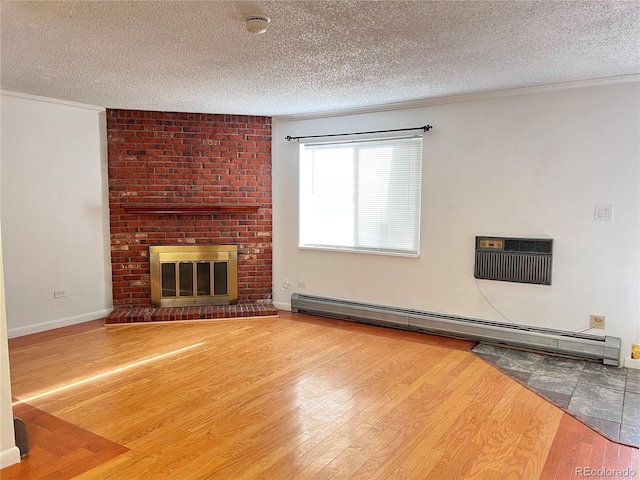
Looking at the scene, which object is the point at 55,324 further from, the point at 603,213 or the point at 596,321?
the point at 603,213

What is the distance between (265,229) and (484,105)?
2.79 m

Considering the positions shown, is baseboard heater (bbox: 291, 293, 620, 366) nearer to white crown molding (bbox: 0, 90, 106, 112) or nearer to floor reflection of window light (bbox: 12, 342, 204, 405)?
floor reflection of window light (bbox: 12, 342, 204, 405)

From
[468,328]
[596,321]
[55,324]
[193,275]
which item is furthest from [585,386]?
[55,324]

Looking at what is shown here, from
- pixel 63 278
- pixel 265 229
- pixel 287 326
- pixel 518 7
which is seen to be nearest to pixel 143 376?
pixel 287 326

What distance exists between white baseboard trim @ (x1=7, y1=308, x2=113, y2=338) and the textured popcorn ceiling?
2248mm

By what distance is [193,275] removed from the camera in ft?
17.4

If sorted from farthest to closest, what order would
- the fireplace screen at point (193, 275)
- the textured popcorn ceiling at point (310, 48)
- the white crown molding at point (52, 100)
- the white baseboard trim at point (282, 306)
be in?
the white baseboard trim at point (282, 306), the fireplace screen at point (193, 275), the white crown molding at point (52, 100), the textured popcorn ceiling at point (310, 48)

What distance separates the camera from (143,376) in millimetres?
3393

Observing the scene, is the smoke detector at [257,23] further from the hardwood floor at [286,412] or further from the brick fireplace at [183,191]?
the brick fireplace at [183,191]

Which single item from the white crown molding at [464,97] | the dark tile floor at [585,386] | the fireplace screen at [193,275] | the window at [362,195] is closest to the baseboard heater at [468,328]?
the dark tile floor at [585,386]

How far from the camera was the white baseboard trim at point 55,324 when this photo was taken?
4359 mm

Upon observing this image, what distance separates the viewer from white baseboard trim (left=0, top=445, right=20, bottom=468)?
7.30 feet

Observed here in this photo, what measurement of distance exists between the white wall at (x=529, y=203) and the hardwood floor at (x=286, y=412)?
67 cm

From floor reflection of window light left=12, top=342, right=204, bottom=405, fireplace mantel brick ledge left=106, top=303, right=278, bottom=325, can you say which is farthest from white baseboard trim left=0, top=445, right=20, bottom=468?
fireplace mantel brick ledge left=106, top=303, right=278, bottom=325
